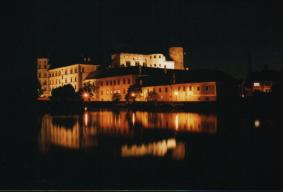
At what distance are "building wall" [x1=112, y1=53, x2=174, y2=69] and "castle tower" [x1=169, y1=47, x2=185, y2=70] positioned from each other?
2.40m

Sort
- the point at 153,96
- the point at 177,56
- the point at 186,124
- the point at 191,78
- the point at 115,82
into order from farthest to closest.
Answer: the point at 177,56, the point at 115,82, the point at 153,96, the point at 191,78, the point at 186,124

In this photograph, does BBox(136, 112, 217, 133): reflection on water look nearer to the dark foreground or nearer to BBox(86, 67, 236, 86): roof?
the dark foreground

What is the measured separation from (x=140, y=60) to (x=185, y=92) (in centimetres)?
4132

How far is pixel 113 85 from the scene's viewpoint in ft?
255

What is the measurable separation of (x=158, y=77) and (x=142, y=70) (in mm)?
8805

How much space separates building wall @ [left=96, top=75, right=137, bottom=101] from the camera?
74.4 meters

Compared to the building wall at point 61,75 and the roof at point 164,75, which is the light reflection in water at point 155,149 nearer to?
the roof at point 164,75

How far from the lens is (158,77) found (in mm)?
70438

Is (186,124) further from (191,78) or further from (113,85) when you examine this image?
(113,85)

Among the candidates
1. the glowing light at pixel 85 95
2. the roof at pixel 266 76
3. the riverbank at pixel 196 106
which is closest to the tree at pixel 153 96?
the riverbank at pixel 196 106

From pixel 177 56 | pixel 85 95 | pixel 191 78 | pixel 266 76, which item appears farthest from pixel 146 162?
pixel 177 56

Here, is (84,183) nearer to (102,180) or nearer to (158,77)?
(102,180)

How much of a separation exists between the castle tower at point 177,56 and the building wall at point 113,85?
98.1 ft

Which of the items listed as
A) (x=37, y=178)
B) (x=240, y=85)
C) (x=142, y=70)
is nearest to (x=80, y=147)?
(x=37, y=178)
